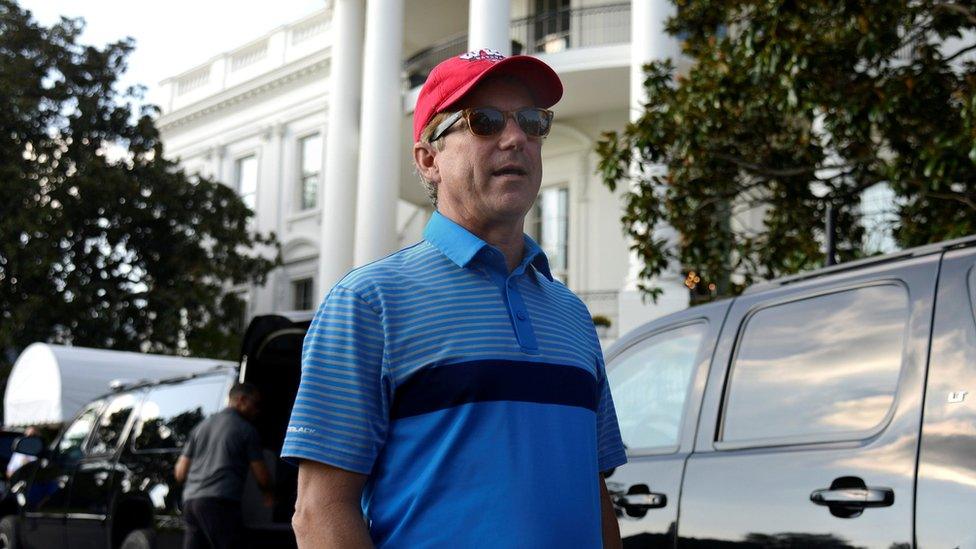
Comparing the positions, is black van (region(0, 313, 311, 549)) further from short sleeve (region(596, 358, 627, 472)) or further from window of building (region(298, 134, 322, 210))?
window of building (region(298, 134, 322, 210))

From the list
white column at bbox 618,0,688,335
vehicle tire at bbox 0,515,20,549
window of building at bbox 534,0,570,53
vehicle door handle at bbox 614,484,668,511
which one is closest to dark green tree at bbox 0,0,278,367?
window of building at bbox 534,0,570,53

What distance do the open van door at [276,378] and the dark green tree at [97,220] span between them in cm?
1729

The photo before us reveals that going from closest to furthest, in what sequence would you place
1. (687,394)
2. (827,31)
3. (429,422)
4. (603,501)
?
1. (429,422)
2. (603,501)
3. (687,394)
4. (827,31)

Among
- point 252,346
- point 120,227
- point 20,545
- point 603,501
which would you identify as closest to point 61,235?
point 120,227

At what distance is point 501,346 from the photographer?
224cm

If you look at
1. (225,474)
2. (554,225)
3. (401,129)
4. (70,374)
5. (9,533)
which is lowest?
(9,533)

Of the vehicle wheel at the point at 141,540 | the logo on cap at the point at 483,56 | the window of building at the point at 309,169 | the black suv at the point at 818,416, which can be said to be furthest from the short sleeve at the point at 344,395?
the window of building at the point at 309,169

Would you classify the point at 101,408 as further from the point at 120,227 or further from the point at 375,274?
the point at 120,227

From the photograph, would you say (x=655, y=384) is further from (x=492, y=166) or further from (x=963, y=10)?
(x=963, y=10)

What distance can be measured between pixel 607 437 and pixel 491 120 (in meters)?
0.76

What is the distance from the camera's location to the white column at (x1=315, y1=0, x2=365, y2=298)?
2539cm

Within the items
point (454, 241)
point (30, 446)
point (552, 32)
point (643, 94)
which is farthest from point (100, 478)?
point (552, 32)

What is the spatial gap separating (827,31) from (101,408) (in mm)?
6359

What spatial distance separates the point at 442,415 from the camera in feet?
7.20
